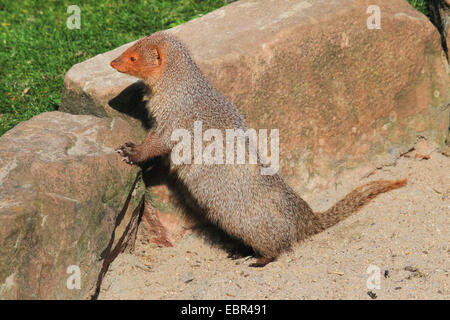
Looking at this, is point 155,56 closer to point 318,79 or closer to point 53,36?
point 318,79

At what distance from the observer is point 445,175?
4.34m

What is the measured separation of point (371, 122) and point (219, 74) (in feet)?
4.71

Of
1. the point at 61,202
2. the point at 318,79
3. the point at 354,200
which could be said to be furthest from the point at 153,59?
the point at 354,200

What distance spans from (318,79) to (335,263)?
149cm

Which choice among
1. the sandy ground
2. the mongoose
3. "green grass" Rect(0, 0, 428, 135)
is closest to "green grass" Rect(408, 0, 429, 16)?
"green grass" Rect(0, 0, 428, 135)

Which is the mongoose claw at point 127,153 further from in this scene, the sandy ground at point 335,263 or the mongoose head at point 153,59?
the sandy ground at point 335,263

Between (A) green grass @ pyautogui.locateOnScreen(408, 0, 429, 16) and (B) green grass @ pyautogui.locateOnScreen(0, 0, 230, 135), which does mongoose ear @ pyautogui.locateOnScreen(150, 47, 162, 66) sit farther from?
(A) green grass @ pyautogui.locateOnScreen(408, 0, 429, 16)

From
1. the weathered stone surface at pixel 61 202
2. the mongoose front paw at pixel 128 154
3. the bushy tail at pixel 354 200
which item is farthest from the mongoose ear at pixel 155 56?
the bushy tail at pixel 354 200

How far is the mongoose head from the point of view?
3.51m

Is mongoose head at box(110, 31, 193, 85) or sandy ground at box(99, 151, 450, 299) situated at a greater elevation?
mongoose head at box(110, 31, 193, 85)

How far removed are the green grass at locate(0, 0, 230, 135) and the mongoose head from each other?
1287mm

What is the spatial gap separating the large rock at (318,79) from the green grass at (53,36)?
2.92ft

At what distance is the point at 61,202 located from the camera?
2.84 m
